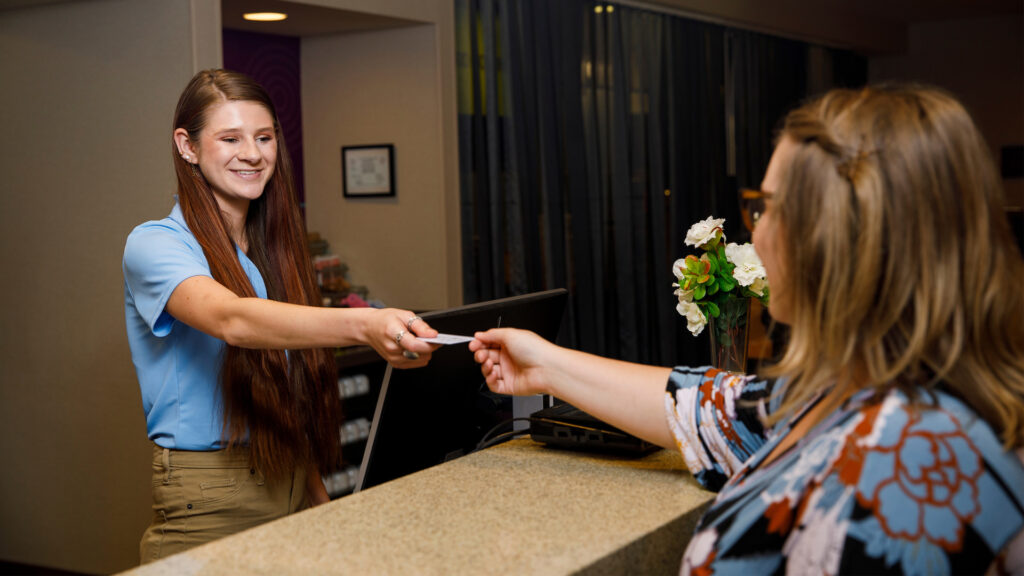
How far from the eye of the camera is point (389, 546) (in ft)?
3.84

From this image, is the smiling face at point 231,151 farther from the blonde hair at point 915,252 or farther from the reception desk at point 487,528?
the blonde hair at point 915,252

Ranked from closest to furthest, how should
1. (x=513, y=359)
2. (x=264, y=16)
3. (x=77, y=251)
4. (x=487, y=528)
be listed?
(x=487, y=528)
(x=513, y=359)
(x=77, y=251)
(x=264, y=16)

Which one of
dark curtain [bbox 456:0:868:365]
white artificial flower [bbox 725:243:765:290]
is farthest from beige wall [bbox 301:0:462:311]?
white artificial flower [bbox 725:243:765:290]

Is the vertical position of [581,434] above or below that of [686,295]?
below

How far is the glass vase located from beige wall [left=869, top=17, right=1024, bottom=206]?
7.62m

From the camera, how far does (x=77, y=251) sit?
357 centimetres

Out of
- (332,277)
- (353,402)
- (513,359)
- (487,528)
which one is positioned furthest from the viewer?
(332,277)

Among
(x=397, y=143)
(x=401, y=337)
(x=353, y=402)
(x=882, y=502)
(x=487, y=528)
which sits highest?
(x=397, y=143)

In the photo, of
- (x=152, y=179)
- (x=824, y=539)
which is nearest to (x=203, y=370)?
(x=824, y=539)

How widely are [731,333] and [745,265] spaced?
149 mm

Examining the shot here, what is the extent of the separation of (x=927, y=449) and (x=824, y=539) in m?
0.13

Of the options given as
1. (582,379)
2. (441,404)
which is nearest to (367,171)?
(441,404)

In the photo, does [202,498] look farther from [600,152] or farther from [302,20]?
[600,152]

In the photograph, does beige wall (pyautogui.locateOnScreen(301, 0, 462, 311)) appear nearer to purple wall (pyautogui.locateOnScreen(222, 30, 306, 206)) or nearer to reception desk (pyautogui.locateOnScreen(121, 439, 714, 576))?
purple wall (pyautogui.locateOnScreen(222, 30, 306, 206))
